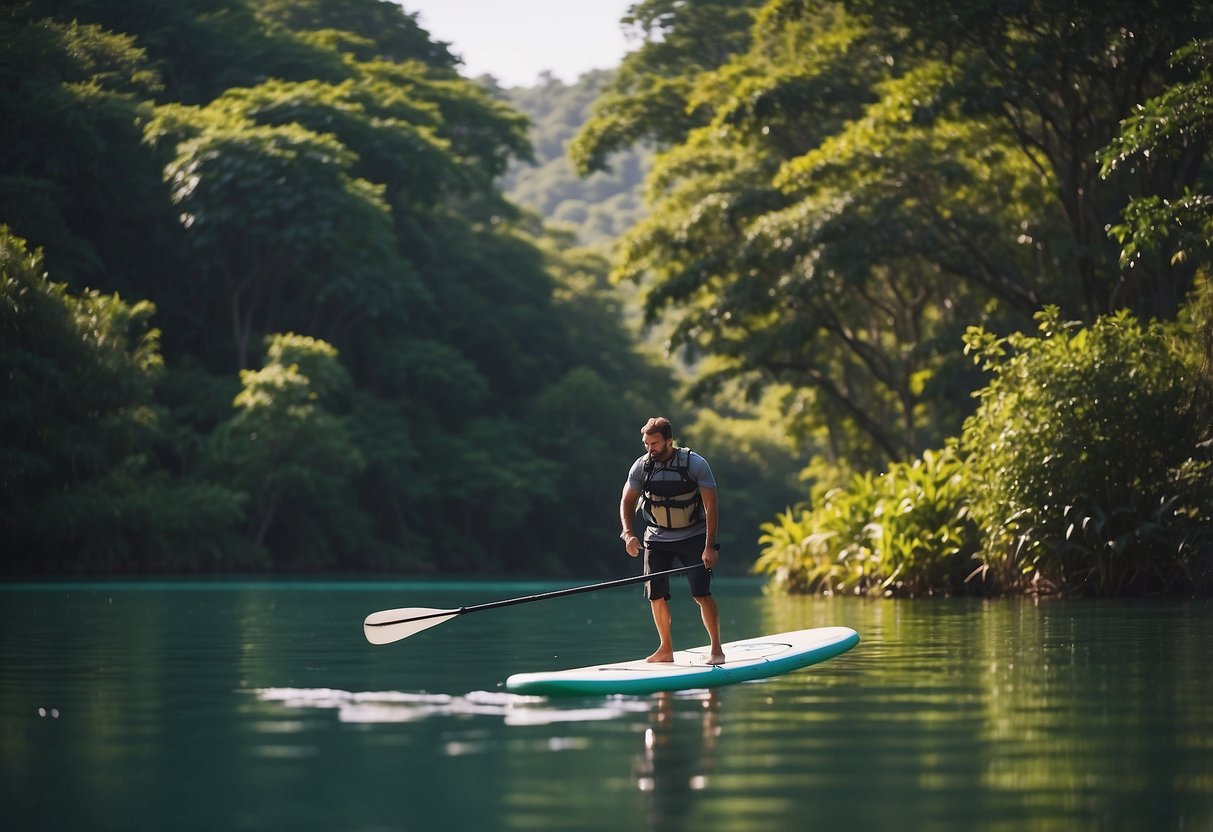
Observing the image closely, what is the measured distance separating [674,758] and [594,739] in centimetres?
78

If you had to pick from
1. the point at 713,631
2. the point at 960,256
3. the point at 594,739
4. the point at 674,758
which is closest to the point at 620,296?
the point at 960,256

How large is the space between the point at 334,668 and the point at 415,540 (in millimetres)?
43010

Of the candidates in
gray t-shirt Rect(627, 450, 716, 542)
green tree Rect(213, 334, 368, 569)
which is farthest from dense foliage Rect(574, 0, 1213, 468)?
gray t-shirt Rect(627, 450, 716, 542)

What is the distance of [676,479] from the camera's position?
1212 centimetres

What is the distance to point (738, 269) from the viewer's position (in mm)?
34719

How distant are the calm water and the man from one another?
1010mm

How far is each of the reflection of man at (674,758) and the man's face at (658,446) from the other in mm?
2340

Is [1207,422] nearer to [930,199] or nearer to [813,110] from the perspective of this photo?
[930,199]

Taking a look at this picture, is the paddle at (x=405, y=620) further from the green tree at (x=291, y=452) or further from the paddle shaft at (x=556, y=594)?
the green tree at (x=291, y=452)

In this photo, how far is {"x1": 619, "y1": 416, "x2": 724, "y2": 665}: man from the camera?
1200 centimetres

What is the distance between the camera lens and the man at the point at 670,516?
12.0 metres

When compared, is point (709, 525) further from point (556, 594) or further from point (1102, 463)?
point (1102, 463)

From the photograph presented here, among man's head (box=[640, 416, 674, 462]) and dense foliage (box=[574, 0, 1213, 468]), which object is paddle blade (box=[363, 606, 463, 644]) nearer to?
man's head (box=[640, 416, 674, 462])

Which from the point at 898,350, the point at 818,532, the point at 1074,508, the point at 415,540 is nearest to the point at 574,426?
the point at 415,540
